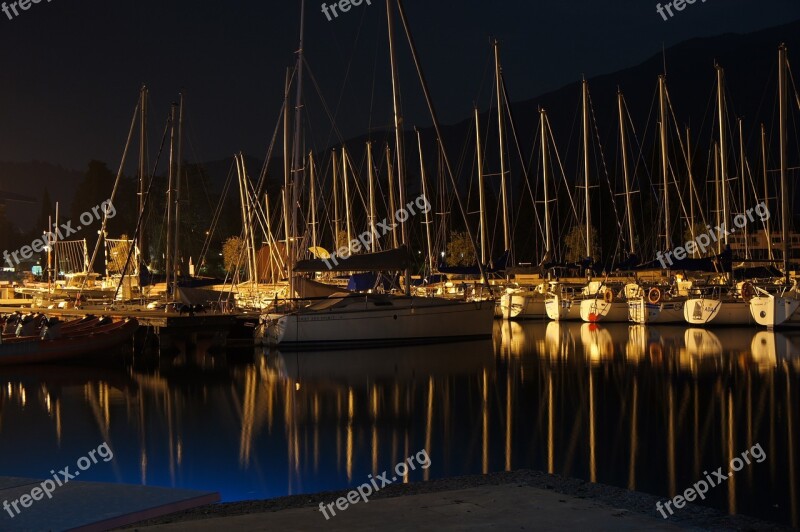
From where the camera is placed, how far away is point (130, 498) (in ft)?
30.6

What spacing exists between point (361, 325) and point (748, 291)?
21557 millimetres

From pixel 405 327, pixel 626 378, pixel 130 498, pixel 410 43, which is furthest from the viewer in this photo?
pixel 410 43

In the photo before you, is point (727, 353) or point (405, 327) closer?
point (727, 353)

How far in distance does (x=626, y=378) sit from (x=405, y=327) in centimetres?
1174

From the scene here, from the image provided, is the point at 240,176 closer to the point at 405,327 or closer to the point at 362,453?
the point at 405,327

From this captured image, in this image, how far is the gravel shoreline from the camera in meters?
9.45

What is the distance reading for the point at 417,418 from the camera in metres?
19.2

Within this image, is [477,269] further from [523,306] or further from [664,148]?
[664,148]

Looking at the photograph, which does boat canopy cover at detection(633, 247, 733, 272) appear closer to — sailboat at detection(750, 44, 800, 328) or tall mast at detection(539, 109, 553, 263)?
sailboat at detection(750, 44, 800, 328)

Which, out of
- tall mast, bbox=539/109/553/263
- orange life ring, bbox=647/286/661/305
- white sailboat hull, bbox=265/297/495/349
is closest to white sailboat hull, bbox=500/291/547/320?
tall mast, bbox=539/109/553/263

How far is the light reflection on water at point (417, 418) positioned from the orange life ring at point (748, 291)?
42.4ft

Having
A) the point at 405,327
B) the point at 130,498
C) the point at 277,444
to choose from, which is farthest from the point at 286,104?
the point at 130,498

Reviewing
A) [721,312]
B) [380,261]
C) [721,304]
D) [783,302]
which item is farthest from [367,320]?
[783,302]

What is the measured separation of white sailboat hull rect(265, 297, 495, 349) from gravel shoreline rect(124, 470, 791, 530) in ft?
74.7
